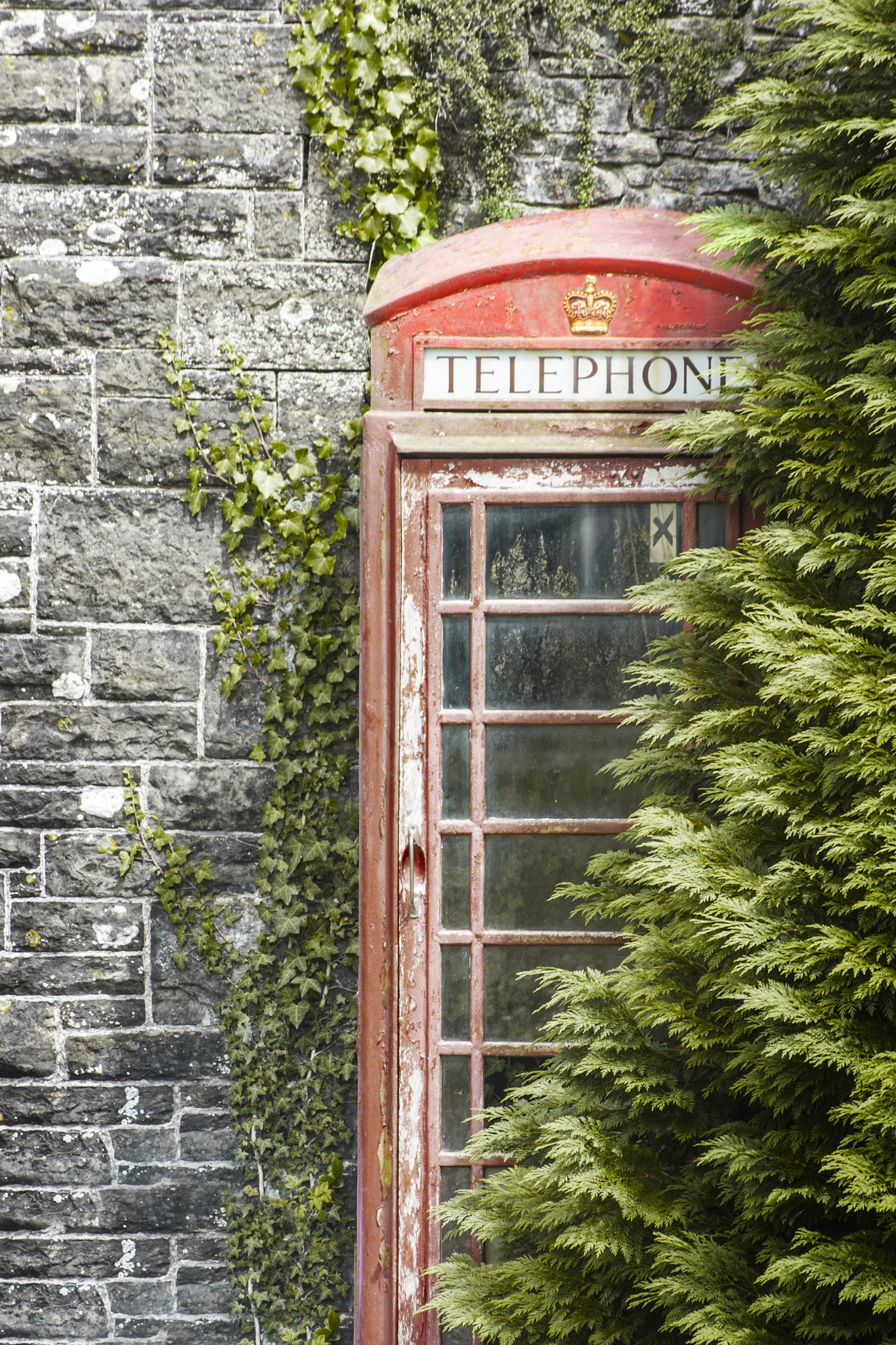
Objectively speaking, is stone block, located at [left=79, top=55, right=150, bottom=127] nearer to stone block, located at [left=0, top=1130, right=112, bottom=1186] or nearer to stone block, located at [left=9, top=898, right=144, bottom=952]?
stone block, located at [left=9, top=898, right=144, bottom=952]

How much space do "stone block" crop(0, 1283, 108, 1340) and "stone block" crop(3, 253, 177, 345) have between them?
2870 mm

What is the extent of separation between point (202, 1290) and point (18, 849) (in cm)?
143

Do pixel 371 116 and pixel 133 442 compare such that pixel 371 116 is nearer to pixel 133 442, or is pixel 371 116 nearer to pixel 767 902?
pixel 133 442

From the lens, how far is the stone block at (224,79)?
272 centimetres

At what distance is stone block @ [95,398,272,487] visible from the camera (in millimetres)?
2777

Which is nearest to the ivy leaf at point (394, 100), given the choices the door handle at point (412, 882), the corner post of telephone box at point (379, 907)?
the corner post of telephone box at point (379, 907)

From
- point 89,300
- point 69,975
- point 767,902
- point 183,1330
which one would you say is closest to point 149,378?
point 89,300

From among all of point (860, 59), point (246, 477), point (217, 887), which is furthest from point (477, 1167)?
point (860, 59)

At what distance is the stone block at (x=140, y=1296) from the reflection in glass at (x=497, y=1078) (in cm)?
131

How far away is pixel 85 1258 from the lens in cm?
270

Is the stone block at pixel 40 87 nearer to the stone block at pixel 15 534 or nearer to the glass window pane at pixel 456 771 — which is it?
the stone block at pixel 15 534

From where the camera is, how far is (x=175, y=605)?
2.78 meters

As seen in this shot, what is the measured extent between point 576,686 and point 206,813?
1.26 m

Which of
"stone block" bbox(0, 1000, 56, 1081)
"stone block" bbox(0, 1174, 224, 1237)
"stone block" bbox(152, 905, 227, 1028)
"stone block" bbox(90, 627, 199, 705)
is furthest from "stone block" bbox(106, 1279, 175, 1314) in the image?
"stone block" bbox(90, 627, 199, 705)
